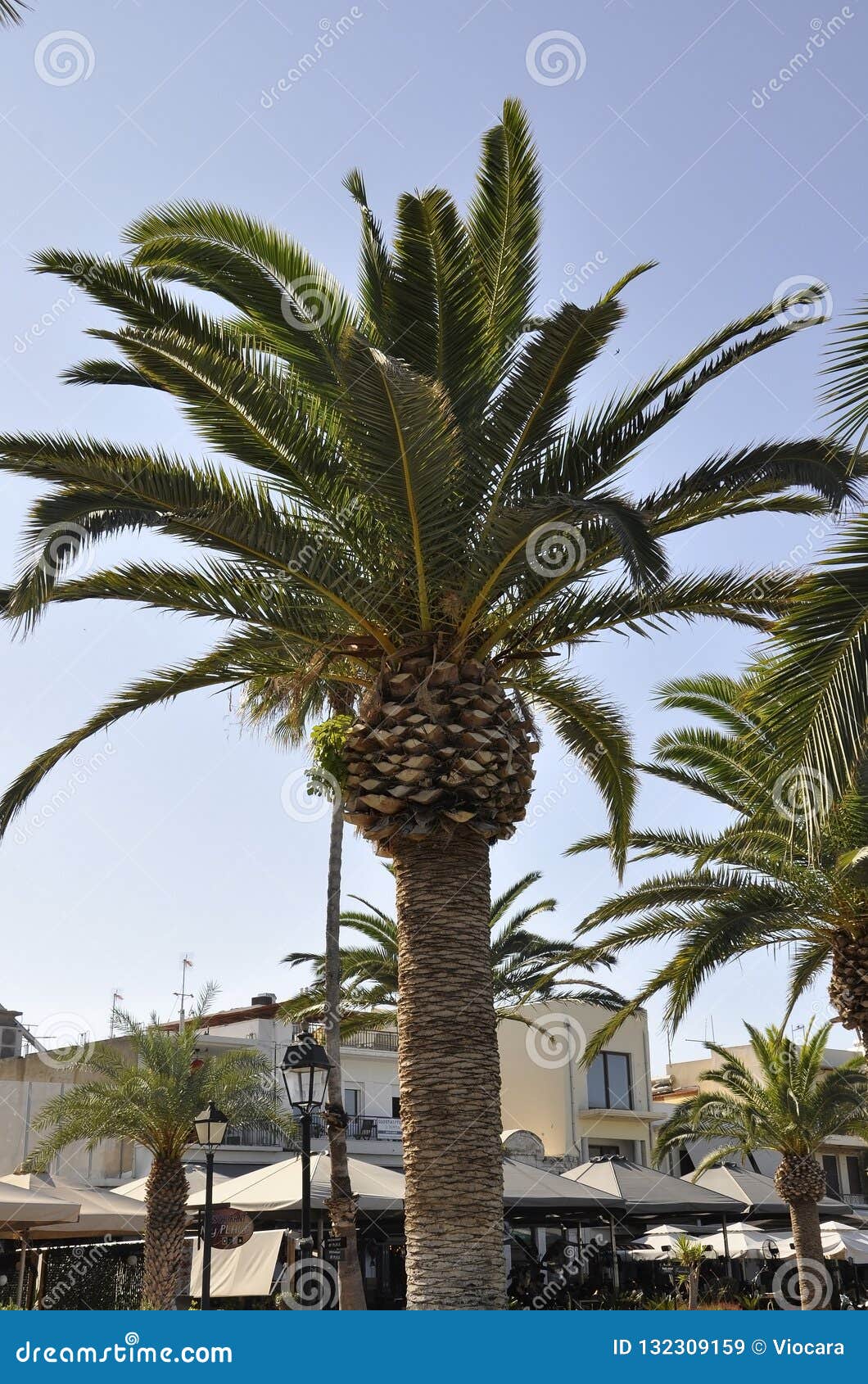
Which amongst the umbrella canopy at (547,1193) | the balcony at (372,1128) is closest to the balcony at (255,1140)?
the balcony at (372,1128)

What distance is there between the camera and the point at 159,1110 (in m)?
23.1

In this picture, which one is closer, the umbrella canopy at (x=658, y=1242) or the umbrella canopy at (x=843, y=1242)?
the umbrella canopy at (x=658, y=1242)

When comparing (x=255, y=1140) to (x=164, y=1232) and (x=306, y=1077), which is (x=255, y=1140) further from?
(x=306, y=1077)

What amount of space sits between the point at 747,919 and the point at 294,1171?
8.70 meters

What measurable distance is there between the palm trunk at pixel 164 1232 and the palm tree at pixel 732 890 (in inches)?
381

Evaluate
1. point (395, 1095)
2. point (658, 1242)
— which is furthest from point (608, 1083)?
point (395, 1095)

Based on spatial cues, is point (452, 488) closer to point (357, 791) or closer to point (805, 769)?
point (357, 791)

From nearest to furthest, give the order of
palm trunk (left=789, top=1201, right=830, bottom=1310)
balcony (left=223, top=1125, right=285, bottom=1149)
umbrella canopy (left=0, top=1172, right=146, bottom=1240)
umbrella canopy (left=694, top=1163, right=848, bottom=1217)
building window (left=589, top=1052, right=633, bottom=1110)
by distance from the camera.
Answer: umbrella canopy (left=0, top=1172, right=146, bottom=1240)
palm trunk (left=789, top=1201, right=830, bottom=1310)
umbrella canopy (left=694, top=1163, right=848, bottom=1217)
balcony (left=223, top=1125, right=285, bottom=1149)
building window (left=589, top=1052, right=633, bottom=1110)

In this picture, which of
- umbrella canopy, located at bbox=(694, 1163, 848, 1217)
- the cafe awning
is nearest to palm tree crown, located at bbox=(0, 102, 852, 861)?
the cafe awning

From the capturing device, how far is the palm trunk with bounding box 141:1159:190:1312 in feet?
72.3

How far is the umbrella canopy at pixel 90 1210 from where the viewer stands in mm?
20969

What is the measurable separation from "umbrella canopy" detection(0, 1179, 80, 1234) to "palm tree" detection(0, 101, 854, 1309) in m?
9.81

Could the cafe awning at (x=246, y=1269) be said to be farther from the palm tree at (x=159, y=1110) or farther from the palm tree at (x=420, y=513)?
the palm tree at (x=420, y=513)

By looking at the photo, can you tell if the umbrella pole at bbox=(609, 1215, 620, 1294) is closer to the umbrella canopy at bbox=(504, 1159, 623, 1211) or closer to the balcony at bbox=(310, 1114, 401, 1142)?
the umbrella canopy at bbox=(504, 1159, 623, 1211)
